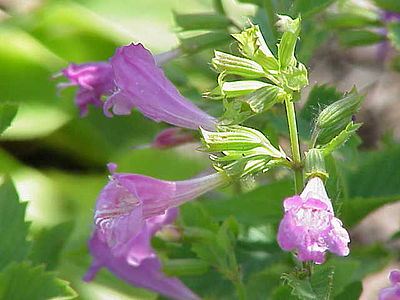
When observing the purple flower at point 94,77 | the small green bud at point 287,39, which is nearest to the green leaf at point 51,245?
the purple flower at point 94,77

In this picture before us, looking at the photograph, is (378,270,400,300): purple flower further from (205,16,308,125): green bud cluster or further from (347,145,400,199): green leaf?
(347,145,400,199): green leaf

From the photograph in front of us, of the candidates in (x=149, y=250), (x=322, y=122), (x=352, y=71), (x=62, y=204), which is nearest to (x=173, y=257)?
(x=149, y=250)

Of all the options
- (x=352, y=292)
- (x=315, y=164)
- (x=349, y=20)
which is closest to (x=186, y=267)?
(x=352, y=292)

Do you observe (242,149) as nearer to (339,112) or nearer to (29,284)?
(339,112)

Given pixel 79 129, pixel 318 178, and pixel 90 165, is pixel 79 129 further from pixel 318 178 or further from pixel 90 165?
pixel 318 178

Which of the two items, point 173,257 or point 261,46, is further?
point 173,257

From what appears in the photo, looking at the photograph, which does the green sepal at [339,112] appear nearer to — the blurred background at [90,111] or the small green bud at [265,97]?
the small green bud at [265,97]
